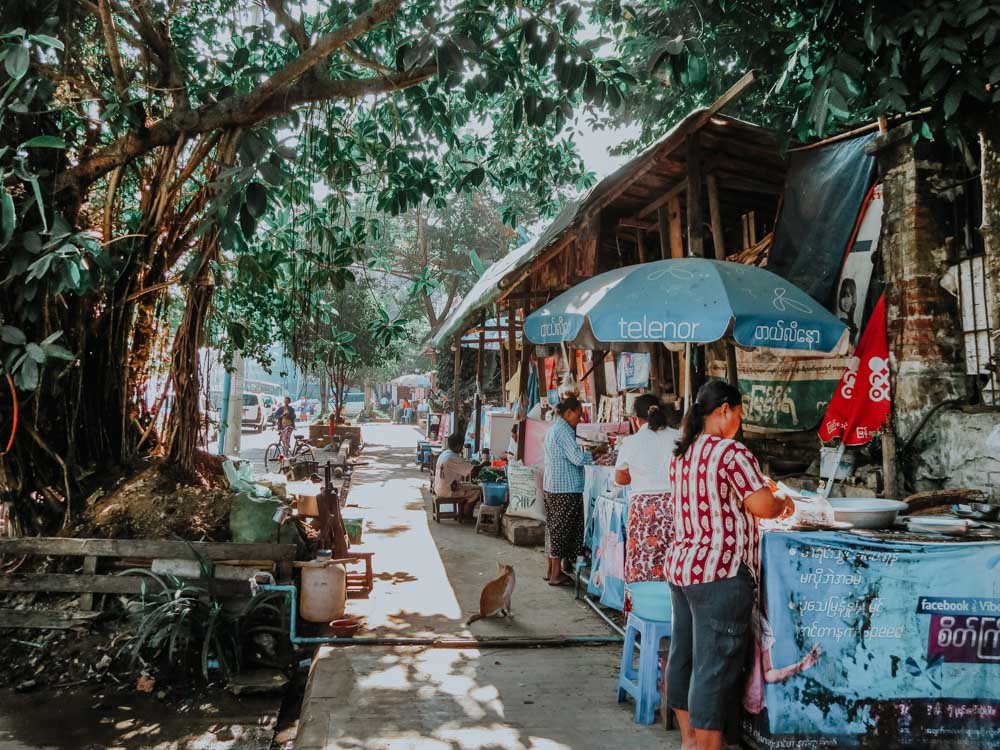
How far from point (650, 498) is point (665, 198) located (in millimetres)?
3446

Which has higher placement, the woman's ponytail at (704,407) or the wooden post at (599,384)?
the wooden post at (599,384)

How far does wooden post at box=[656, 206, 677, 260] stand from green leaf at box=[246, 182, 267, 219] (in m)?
4.31

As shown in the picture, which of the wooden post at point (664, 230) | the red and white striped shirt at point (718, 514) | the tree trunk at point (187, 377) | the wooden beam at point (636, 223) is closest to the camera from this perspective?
the red and white striped shirt at point (718, 514)

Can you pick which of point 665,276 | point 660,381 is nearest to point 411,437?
point 660,381

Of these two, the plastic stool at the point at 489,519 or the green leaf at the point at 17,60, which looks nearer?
the green leaf at the point at 17,60

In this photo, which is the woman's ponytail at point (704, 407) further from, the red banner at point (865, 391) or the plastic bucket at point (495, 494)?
the plastic bucket at point (495, 494)

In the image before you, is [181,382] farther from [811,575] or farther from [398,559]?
[811,575]

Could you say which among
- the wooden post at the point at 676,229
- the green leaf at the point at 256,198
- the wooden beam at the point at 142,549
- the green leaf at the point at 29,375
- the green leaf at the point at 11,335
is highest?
the wooden post at the point at 676,229

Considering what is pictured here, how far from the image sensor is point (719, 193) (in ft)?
23.3

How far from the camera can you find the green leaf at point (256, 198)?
4.13m

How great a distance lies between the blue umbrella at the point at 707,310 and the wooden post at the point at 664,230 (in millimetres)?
2386

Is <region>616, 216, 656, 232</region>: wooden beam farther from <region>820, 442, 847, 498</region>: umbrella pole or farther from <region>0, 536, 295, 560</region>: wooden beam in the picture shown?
<region>0, 536, 295, 560</region>: wooden beam

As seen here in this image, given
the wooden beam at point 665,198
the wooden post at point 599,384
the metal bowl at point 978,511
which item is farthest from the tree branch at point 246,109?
the wooden post at point 599,384

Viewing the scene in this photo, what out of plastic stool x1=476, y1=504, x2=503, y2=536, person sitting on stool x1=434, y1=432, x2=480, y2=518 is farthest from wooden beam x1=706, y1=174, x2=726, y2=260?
person sitting on stool x1=434, y1=432, x2=480, y2=518
